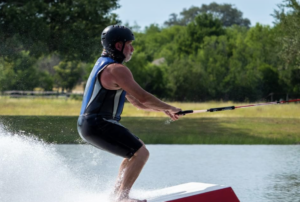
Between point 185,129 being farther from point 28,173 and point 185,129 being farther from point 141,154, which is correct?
point 141,154

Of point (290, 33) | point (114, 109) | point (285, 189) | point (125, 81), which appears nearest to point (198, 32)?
point (290, 33)

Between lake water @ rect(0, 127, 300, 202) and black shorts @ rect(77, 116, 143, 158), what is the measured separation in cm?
57

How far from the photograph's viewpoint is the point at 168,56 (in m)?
63.8

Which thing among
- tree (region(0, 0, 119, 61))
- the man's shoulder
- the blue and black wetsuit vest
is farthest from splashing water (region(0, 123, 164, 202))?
tree (region(0, 0, 119, 61))

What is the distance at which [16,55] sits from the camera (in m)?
22.5

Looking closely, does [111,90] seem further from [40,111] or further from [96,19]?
[40,111]

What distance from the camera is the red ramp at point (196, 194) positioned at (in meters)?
5.12

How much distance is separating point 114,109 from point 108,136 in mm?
237

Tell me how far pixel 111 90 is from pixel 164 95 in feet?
147

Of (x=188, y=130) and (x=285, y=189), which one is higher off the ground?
(x=285, y=189)

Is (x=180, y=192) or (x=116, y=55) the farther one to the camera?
(x=180, y=192)

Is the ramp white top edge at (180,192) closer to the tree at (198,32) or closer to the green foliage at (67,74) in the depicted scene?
the green foliage at (67,74)

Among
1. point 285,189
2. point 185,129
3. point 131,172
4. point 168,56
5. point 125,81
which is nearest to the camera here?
point 125,81

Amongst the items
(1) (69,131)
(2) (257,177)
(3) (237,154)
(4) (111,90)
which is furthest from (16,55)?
(4) (111,90)
